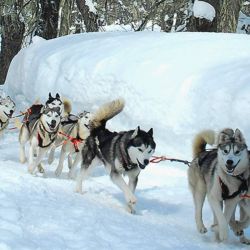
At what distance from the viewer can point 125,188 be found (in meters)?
5.33

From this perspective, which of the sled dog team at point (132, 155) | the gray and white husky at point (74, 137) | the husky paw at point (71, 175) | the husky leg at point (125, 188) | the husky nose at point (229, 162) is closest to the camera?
the husky nose at point (229, 162)

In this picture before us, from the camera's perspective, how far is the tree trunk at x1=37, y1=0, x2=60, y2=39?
14234mm

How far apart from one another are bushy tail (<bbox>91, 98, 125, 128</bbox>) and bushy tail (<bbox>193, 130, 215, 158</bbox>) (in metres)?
1.14

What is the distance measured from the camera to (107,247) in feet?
12.5

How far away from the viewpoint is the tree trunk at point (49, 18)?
14234 mm

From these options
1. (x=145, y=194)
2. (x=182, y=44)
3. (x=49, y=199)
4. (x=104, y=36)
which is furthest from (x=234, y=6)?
(x=49, y=199)

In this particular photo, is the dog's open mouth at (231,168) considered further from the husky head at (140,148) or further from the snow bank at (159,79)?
the snow bank at (159,79)

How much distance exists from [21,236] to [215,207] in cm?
160

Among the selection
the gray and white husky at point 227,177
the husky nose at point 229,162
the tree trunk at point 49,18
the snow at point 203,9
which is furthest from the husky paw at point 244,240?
the tree trunk at point 49,18

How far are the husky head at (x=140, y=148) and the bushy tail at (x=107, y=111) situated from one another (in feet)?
1.77

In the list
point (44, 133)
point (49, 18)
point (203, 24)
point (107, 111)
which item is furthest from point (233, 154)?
point (49, 18)

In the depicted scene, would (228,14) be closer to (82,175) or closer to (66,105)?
(66,105)

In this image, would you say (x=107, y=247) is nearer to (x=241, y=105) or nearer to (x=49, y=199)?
(x=49, y=199)

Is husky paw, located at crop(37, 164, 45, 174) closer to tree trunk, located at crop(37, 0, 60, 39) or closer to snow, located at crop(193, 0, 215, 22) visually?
snow, located at crop(193, 0, 215, 22)
